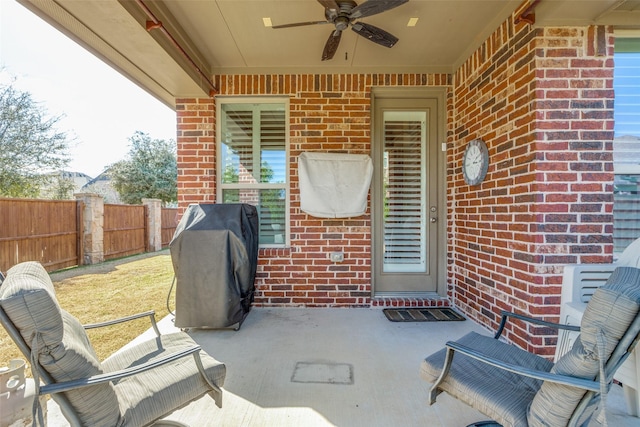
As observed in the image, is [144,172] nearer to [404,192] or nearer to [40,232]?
[40,232]

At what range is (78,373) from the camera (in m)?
1.16

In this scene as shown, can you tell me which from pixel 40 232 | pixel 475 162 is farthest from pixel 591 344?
pixel 40 232

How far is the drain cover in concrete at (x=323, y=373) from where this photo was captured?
6.83 feet

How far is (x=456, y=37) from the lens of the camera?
2.98m

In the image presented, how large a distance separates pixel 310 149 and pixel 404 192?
52.3 inches

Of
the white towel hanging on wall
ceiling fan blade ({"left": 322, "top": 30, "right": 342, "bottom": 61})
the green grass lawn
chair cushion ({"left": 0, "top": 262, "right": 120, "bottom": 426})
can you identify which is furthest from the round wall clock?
the green grass lawn

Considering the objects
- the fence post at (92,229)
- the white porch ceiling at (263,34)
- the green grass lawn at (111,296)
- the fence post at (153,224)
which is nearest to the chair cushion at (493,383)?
the white porch ceiling at (263,34)

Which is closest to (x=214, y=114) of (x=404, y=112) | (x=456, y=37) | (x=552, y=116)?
(x=404, y=112)

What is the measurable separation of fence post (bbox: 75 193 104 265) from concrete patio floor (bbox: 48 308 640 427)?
5090 millimetres

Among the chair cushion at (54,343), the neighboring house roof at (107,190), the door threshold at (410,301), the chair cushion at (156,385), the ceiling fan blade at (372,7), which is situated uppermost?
the ceiling fan blade at (372,7)

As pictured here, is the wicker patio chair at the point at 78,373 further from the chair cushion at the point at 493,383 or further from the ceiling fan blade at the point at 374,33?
the ceiling fan blade at the point at 374,33

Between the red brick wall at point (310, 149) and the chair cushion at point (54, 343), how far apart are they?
2409mm

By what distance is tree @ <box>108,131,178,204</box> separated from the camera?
1368cm

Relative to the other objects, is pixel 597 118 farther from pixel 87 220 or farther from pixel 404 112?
pixel 87 220
